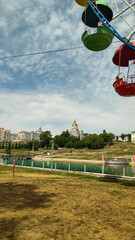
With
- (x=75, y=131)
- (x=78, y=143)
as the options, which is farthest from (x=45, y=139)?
(x=75, y=131)

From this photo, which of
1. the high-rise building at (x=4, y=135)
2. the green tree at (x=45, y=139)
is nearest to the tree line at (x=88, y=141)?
the green tree at (x=45, y=139)

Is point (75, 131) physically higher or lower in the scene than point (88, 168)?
higher

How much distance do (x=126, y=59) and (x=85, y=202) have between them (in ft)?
25.1

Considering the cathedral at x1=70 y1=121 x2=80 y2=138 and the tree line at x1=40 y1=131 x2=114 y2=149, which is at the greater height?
the cathedral at x1=70 y1=121 x2=80 y2=138

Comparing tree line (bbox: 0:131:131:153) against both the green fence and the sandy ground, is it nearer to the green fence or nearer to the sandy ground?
the green fence

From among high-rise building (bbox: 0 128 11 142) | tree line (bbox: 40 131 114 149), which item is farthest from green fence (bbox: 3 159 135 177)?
high-rise building (bbox: 0 128 11 142)

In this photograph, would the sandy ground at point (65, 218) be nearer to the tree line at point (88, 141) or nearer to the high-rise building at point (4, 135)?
the tree line at point (88, 141)

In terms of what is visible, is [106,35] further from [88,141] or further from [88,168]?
[88,141]

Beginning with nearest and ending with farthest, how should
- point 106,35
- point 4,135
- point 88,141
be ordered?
point 106,35 → point 88,141 → point 4,135

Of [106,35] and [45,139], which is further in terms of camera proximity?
[45,139]

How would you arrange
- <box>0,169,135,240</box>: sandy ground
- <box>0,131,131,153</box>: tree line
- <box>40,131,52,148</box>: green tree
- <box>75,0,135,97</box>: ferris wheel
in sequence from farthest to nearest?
1. <box>40,131,52,148</box>: green tree
2. <box>0,131,131,153</box>: tree line
3. <box>75,0,135,97</box>: ferris wheel
4. <box>0,169,135,240</box>: sandy ground

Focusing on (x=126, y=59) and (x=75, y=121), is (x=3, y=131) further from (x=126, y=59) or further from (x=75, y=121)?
(x=126, y=59)

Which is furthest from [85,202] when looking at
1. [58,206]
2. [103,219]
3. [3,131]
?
[3,131]

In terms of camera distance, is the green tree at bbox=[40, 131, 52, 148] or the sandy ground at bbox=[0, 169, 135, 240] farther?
the green tree at bbox=[40, 131, 52, 148]
